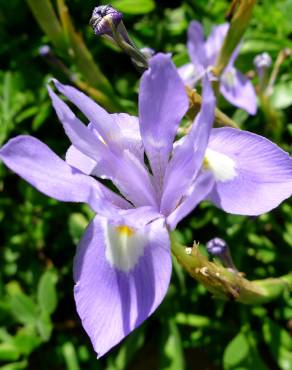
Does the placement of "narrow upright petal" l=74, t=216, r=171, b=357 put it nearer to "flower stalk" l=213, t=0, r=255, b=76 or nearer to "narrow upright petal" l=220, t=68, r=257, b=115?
"flower stalk" l=213, t=0, r=255, b=76

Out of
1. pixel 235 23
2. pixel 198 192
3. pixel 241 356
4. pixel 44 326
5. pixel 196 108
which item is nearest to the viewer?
pixel 198 192

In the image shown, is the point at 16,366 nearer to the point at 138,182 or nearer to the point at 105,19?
the point at 138,182

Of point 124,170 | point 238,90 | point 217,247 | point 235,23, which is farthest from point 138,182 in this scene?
point 238,90

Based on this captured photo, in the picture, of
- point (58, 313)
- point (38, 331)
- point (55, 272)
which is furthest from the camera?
point (58, 313)

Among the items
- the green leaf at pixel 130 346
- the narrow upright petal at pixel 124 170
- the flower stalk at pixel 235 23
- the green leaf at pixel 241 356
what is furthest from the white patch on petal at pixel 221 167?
the green leaf at pixel 130 346

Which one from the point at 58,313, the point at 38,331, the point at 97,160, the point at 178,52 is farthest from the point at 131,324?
the point at 178,52

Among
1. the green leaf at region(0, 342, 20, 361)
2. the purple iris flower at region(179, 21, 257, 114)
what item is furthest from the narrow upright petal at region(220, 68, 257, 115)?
the green leaf at region(0, 342, 20, 361)

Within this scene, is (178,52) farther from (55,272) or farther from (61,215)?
(55,272)
